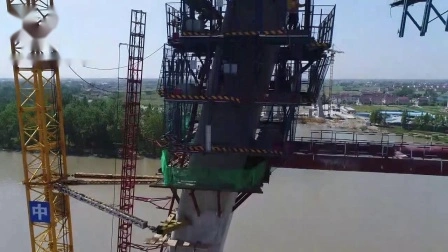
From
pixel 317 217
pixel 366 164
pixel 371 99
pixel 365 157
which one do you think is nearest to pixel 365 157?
pixel 365 157

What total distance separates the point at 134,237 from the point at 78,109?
26.6 metres

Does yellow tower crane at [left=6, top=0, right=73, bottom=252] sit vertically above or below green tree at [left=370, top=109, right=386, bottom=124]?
above

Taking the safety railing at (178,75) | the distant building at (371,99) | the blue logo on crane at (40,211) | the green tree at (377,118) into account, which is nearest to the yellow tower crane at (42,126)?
the blue logo on crane at (40,211)

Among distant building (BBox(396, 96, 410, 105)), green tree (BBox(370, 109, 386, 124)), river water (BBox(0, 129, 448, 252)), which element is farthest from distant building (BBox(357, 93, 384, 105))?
river water (BBox(0, 129, 448, 252))

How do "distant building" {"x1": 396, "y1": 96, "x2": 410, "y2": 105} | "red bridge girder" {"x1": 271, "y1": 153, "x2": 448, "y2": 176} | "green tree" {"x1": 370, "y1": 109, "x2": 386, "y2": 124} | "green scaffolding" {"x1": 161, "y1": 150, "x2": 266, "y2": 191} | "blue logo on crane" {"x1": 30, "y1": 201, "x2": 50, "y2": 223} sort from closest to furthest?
"green scaffolding" {"x1": 161, "y1": 150, "x2": 266, "y2": 191}, "red bridge girder" {"x1": 271, "y1": 153, "x2": 448, "y2": 176}, "blue logo on crane" {"x1": 30, "y1": 201, "x2": 50, "y2": 223}, "green tree" {"x1": 370, "y1": 109, "x2": 386, "y2": 124}, "distant building" {"x1": 396, "y1": 96, "x2": 410, "y2": 105}

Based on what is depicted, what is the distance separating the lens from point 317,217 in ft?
78.2

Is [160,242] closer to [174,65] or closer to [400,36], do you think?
[174,65]

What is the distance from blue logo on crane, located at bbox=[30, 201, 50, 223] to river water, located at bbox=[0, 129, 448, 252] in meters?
7.39

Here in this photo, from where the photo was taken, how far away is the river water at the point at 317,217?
20547 millimetres

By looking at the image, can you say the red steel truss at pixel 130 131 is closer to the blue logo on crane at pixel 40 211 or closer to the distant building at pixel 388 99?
the blue logo on crane at pixel 40 211

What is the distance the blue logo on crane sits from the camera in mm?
12766

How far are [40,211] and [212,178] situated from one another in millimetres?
5811

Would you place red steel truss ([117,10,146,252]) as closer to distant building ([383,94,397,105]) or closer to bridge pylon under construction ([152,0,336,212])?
bridge pylon under construction ([152,0,336,212])

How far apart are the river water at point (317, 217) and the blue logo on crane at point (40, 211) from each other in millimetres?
7394
